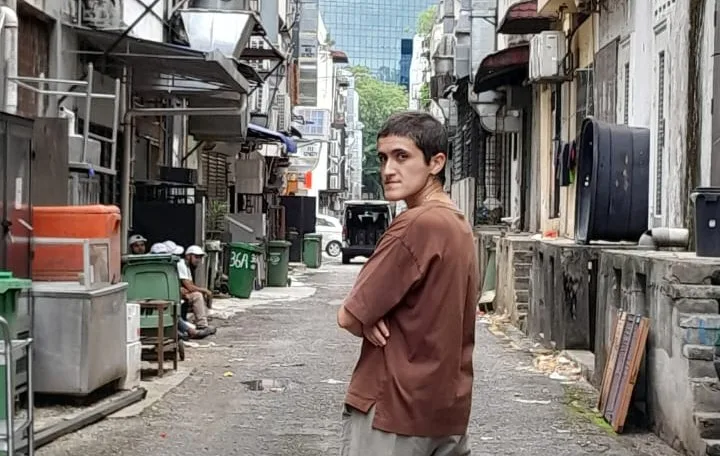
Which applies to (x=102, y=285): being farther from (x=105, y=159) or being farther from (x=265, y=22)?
(x=265, y=22)

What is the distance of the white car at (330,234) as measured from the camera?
48.7m

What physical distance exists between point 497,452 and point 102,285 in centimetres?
360

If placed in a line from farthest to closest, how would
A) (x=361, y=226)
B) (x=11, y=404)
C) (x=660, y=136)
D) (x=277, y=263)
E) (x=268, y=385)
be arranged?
(x=361, y=226)
(x=277, y=263)
(x=660, y=136)
(x=268, y=385)
(x=11, y=404)

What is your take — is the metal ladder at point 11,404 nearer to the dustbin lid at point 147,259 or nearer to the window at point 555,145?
the dustbin lid at point 147,259

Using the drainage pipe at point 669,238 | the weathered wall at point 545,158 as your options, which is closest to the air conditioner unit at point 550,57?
the weathered wall at point 545,158

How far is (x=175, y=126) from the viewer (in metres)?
21.6

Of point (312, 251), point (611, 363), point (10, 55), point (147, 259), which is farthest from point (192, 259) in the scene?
point (312, 251)

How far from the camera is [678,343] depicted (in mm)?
7922

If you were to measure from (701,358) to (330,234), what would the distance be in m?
41.7

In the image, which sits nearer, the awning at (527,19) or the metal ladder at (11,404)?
the metal ladder at (11,404)

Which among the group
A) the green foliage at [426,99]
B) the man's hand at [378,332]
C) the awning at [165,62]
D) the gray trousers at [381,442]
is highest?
the green foliage at [426,99]

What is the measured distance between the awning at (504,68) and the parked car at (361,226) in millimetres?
18631

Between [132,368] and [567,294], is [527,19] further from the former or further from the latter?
[132,368]

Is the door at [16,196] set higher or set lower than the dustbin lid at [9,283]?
higher
